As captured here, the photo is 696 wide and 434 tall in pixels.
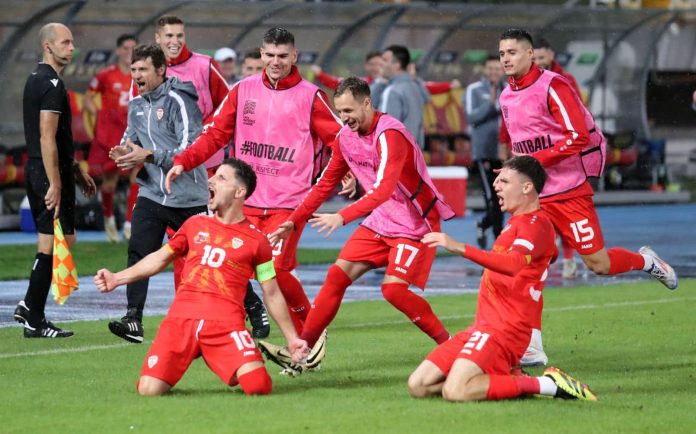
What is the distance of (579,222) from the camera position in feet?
35.5

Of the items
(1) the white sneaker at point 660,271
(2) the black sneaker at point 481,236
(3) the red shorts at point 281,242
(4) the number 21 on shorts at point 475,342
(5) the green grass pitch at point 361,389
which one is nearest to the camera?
(5) the green grass pitch at point 361,389

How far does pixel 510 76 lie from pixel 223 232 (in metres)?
2.95

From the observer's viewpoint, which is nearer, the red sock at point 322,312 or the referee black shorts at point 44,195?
the red sock at point 322,312

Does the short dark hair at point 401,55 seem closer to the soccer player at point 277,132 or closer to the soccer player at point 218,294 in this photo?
the soccer player at point 277,132

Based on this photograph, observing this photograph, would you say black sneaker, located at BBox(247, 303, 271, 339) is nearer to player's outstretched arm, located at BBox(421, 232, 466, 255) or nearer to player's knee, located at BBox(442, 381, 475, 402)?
player's knee, located at BBox(442, 381, 475, 402)

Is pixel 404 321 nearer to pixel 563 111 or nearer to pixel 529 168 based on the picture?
pixel 563 111

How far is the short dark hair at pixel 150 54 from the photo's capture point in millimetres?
11094

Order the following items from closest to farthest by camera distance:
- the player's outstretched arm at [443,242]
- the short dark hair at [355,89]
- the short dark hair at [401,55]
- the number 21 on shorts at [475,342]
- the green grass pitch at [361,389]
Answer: the green grass pitch at [361,389] → the player's outstretched arm at [443,242] → the number 21 on shorts at [475,342] → the short dark hair at [355,89] → the short dark hair at [401,55]

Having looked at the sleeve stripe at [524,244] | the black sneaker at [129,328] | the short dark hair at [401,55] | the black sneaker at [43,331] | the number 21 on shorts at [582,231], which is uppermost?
the short dark hair at [401,55]

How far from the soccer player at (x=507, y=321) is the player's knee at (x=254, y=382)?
0.82 meters

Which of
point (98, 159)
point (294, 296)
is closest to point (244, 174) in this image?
point (294, 296)

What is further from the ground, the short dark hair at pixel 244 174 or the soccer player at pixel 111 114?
the short dark hair at pixel 244 174

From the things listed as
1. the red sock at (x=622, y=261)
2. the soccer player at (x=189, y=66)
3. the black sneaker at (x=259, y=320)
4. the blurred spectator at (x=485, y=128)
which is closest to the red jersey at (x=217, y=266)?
the black sneaker at (x=259, y=320)

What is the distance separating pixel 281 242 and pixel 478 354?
2.44m
